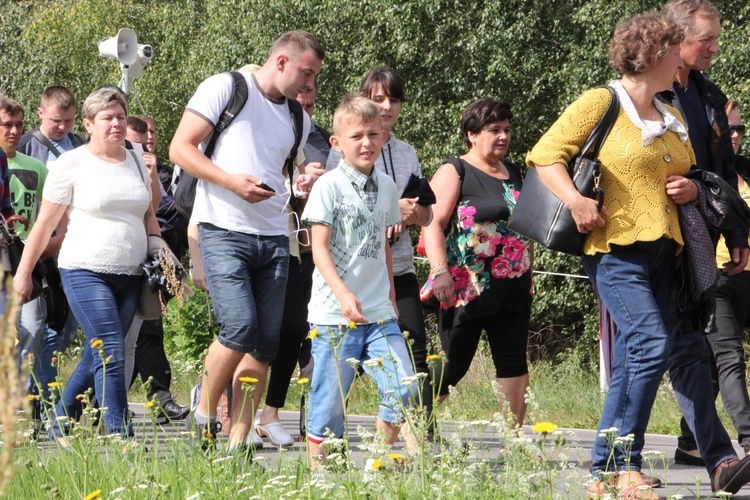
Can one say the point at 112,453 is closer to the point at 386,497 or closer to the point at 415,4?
the point at 386,497

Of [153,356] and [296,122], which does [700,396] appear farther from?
[153,356]

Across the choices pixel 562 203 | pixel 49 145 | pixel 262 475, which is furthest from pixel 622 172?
pixel 49 145

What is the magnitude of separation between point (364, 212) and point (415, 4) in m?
19.1

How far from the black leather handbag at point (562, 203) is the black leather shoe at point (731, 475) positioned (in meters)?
1.08

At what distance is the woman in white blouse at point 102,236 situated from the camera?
6043 mm

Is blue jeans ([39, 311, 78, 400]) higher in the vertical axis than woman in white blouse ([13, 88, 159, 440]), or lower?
lower

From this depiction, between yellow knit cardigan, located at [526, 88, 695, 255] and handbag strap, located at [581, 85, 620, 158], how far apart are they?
18 mm

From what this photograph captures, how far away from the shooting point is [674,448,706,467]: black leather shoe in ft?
19.8

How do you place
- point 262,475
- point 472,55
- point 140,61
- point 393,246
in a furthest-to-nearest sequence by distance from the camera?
1. point 472,55
2. point 140,61
3. point 393,246
4. point 262,475

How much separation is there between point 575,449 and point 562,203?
1.15m

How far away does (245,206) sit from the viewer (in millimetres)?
5402

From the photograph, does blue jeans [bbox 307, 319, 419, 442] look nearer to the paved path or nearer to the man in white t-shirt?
the paved path

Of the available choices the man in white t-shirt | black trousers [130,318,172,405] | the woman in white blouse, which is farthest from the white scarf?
black trousers [130,318,172,405]

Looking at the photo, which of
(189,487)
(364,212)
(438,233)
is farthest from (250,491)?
(438,233)
